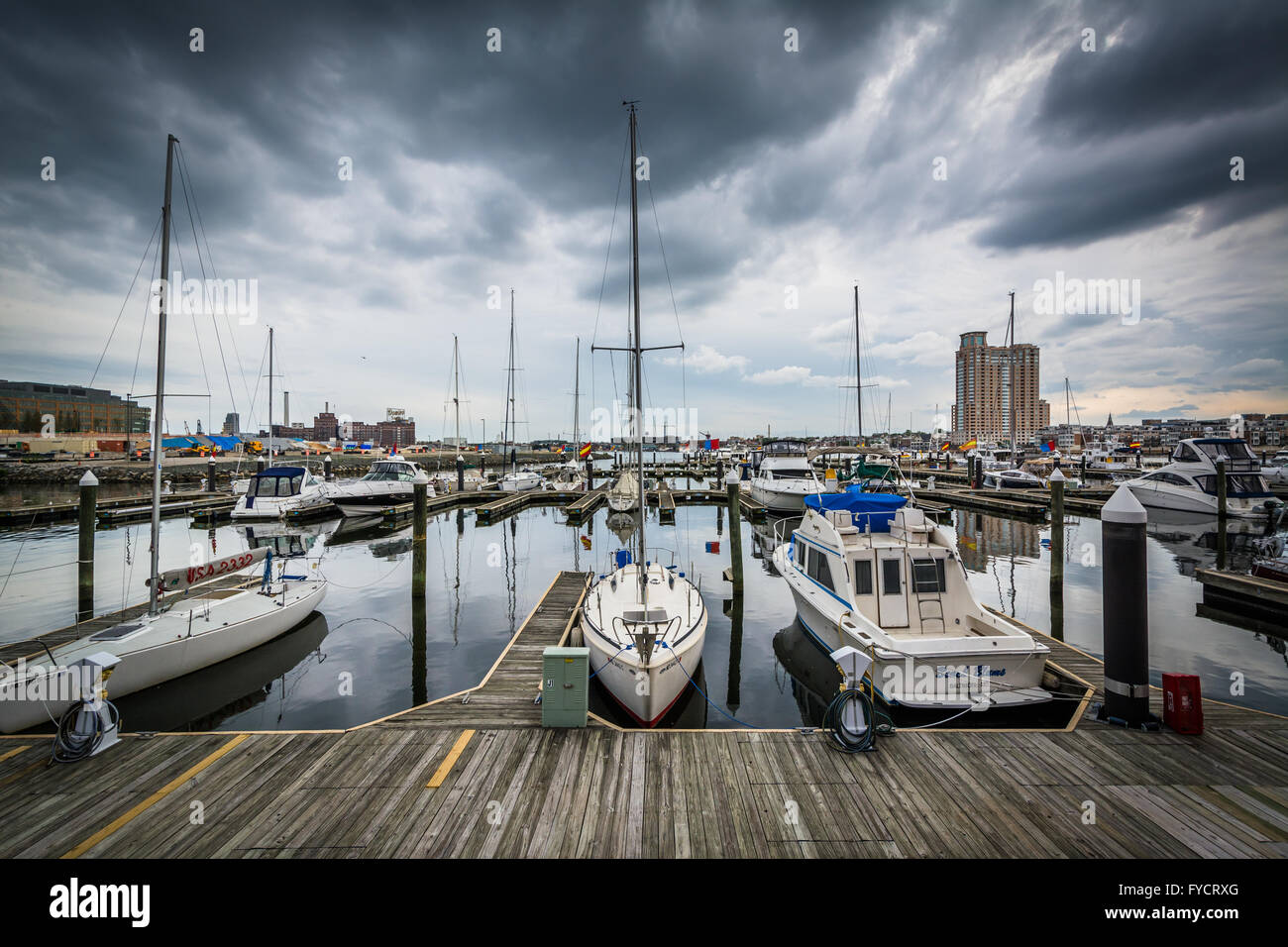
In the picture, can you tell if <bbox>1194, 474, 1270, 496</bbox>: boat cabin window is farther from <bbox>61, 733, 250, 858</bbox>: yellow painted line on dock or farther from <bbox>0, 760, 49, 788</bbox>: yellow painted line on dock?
<bbox>0, 760, 49, 788</bbox>: yellow painted line on dock

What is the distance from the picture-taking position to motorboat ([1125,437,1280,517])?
2966 centimetres

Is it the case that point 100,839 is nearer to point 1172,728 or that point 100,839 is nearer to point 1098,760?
point 1098,760

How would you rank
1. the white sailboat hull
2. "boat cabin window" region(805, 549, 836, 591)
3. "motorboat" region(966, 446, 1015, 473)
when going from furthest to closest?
1. "motorboat" region(966, 446, 1015, 473)
2. "boat cabin window" region(805, 549, 836, 591)
3. the white sailboat hull

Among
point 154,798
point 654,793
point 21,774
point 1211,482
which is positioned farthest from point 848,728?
point 1211,482

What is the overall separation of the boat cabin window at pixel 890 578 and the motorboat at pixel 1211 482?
95.0 ft

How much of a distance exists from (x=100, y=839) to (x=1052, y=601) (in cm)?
1989

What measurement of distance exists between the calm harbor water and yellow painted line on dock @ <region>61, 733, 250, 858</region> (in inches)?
129

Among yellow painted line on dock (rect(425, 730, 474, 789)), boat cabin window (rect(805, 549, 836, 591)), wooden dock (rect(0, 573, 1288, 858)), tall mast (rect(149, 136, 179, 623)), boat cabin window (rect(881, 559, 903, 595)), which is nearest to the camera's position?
wooden dock (rect(0, 573, 1288, 858))

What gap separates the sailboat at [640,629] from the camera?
7945 millimetres

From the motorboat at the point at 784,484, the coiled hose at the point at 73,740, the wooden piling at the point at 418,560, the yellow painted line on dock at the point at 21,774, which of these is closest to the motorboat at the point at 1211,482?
the motorboat at the point at 784,484

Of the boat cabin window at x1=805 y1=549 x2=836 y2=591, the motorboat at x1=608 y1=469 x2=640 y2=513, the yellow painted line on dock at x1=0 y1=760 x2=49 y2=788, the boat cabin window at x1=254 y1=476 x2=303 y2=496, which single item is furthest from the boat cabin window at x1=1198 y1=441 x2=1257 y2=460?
the boat cabin window at x1=254 y1=476 x2=303 y2=496

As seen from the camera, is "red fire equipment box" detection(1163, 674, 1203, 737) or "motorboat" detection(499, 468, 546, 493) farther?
"motorboat" detection(499, 468, 546, 493)

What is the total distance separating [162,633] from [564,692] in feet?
29.1

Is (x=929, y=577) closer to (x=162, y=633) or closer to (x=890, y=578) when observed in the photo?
(x=890, y=578)
